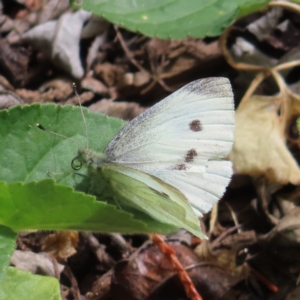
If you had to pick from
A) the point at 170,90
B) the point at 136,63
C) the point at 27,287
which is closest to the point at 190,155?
the point at 27,287

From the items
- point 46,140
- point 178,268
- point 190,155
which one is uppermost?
point 46,140

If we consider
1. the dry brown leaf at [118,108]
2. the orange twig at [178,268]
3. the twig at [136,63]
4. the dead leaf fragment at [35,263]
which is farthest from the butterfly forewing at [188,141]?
the twig at [136,63]

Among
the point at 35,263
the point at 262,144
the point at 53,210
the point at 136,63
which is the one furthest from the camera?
the point at 136,63

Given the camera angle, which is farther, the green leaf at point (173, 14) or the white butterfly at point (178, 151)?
the green leaf at point (173, 14)

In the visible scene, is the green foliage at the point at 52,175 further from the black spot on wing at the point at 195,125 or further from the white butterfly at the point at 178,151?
the black spot on wing at the point at 195,125

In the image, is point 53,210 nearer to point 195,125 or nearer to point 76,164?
point 76,164
